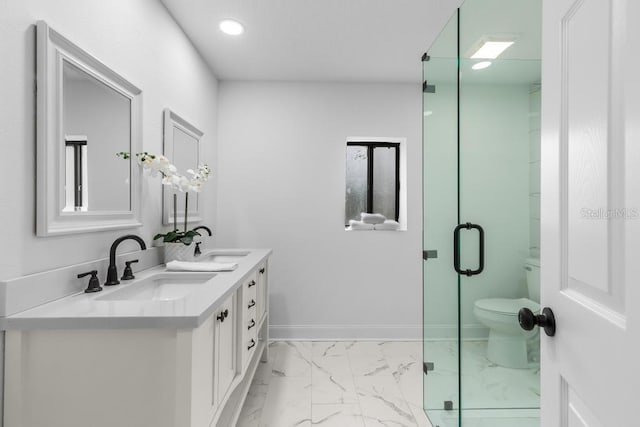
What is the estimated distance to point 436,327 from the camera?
6.05ft

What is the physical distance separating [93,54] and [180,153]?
924 millimetres

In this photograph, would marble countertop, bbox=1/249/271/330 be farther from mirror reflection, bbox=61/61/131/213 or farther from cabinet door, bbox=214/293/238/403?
mirror reflection, bbox=61/61/131/213

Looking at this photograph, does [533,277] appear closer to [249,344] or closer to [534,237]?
[534,237]

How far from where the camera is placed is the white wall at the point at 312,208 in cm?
315

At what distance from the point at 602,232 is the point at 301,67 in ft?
8.87

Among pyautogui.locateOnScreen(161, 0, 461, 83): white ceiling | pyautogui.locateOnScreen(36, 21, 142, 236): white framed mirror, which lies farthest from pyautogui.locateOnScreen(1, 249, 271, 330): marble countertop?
pyautogui.locateOnScreen(161, 0, 461, 83): white ceiling

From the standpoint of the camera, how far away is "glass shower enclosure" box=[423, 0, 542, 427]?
113 cm

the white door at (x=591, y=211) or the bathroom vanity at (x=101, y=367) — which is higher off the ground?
the white door at (x=591, y=211)

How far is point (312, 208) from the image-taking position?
317 centimetres

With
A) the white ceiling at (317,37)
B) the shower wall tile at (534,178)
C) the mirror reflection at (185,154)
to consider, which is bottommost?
the shower wall tile at (534,178)

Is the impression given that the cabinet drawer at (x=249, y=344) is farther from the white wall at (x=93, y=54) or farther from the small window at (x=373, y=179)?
the small window at (x=373, y=179)

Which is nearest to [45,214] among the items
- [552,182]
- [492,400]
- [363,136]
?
[552,182]

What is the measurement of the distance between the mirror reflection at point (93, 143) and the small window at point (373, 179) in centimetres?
204

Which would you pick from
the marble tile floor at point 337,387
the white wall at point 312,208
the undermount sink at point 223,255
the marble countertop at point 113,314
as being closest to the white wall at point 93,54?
the marble countertop at point 113,314
